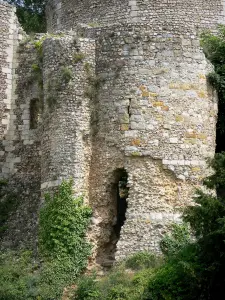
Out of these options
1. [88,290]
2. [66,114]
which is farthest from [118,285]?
[66,114]

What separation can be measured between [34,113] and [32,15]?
9.24 metres

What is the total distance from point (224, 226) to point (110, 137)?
5528mm

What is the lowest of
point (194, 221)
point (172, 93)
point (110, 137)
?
point (194, 221)

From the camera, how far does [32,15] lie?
101 feet

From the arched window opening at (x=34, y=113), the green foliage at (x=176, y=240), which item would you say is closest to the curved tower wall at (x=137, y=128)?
the green foliage at (x=176, y=240)

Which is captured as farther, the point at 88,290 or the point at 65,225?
the point at 65,225

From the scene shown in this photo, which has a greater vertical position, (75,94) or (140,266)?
(75,94)

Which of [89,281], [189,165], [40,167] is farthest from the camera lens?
[40,167]

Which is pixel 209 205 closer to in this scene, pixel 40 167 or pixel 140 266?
pixel 140 266

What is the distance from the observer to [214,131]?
20.3 meters

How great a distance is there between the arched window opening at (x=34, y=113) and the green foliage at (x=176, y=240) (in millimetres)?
6042

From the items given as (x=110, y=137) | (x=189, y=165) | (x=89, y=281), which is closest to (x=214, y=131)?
(x=189, y=165)

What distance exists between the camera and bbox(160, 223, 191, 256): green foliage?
18.2 meters

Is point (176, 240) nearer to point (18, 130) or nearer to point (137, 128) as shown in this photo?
point (137, 128)
